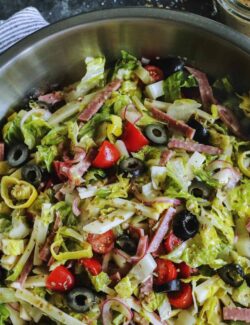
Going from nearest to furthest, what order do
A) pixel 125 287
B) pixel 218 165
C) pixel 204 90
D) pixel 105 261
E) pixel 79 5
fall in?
pixel 125 287 → pixel 105 261 → pixel 218 165 → pixel 204 90 → pixel 79 5

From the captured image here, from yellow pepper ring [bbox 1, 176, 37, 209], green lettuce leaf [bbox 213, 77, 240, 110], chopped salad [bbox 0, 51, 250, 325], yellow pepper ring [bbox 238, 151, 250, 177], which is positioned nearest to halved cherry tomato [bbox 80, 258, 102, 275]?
chopped salad [bbox 0, 51, 250, 325]

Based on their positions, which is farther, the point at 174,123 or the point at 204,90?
the point at 204,90

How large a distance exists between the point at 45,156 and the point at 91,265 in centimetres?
50

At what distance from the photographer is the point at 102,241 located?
2.29m

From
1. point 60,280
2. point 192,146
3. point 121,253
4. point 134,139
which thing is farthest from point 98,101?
point 60,280

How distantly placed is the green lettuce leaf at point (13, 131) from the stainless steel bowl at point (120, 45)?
0.09 m

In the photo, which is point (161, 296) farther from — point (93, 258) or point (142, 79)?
point (142, 79)

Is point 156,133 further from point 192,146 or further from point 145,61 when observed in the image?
point 145,61

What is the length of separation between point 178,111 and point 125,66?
0.32 m

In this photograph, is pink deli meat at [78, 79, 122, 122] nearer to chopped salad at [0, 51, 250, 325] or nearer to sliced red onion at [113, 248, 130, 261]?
chopped salad at [0, 51, 250, 325]

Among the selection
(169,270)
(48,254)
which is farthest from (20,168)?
(169,270)

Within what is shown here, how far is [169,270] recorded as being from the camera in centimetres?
226

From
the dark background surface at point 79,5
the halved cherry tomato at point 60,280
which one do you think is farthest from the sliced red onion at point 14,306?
the dark background surface at point 79,5

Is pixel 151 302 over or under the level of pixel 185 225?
under
